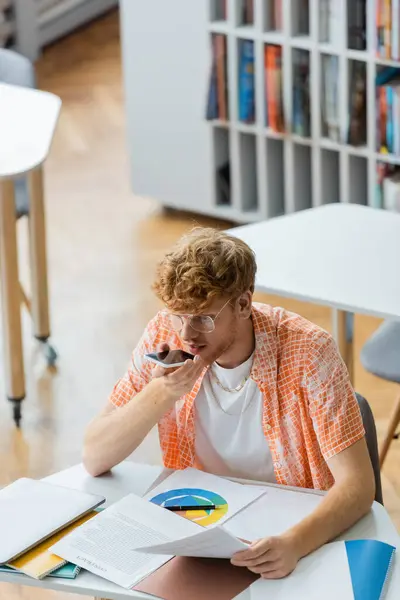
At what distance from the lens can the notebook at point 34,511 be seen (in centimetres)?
215

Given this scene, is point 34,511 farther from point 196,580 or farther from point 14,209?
point 14,209

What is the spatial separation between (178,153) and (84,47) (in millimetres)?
2508

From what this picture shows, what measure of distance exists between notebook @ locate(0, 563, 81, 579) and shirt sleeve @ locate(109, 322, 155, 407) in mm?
447

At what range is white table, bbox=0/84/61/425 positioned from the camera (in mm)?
3768

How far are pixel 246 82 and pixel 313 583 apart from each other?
344 centimetres

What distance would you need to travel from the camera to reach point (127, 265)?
5250 millimetres

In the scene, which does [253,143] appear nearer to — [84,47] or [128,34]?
[128,34]

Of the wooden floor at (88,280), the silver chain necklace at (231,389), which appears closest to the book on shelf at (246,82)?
the wooden floor at (88,280)

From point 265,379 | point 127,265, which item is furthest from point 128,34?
point 265,379

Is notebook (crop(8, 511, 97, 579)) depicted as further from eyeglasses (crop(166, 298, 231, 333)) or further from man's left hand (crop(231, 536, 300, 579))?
eyeglasses (crop(166, 298, 231, 333))

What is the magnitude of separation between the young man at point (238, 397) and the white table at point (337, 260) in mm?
756

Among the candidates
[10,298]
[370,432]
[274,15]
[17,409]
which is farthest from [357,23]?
[370,432]

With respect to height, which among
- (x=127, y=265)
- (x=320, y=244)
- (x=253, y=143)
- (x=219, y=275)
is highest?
(x=219, y=275)

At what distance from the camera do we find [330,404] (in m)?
2.30
